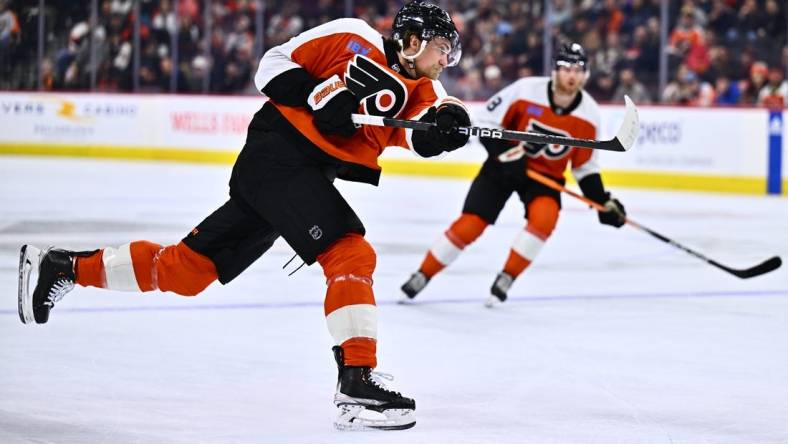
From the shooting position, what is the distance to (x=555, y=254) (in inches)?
271

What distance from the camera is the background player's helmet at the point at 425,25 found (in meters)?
3.28

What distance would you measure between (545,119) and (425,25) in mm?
2100

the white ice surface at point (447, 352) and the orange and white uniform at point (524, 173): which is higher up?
the orange and white uniform at point (524, 173)

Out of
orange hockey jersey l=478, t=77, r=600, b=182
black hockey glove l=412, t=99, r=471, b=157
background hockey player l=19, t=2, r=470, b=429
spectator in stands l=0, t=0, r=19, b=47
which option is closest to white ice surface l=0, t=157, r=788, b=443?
background hockey player l=19, t=2, r=470, b=429

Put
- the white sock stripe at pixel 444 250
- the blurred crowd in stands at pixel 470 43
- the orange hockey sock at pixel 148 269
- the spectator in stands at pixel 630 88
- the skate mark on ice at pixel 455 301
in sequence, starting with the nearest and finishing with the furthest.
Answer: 1. the orange hockey sock at pixel 148 269
2. the skate mark on ice at pixel 455 301
3. the white sock stripe at pixel 444 250
4. the blurred crowd in stands at pixel 470 43
5. the spectator in stands at pixel 630 88

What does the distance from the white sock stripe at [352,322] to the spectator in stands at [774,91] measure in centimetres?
809

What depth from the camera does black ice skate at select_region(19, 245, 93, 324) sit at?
3.57 metres

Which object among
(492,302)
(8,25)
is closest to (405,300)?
(492,302)

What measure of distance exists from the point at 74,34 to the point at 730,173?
6.95 meters

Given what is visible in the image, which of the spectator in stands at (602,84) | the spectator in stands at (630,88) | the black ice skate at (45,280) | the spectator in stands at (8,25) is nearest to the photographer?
the black ice skate at (45,280)

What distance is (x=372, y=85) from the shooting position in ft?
10.6

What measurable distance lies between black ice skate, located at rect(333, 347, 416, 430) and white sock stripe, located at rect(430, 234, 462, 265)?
2.17 m

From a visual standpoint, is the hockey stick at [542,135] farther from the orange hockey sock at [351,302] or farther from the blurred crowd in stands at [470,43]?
the blurred crowd in stands at [470,43]

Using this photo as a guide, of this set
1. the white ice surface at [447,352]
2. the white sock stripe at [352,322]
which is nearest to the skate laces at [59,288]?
the white ice surface at [447,352]
